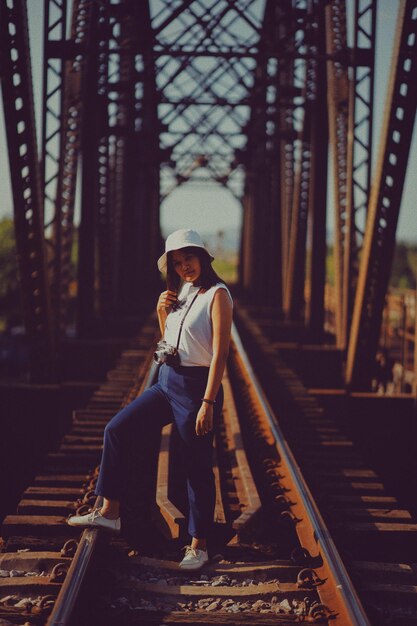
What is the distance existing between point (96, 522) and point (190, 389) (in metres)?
0.85

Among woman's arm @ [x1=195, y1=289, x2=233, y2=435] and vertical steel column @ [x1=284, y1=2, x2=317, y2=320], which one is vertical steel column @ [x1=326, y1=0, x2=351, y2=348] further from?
woman's arm @ [x1=195, y1=289, x2=233, y2=435]

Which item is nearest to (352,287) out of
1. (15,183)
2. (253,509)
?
(15,183)

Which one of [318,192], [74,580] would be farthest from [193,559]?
[318,192]

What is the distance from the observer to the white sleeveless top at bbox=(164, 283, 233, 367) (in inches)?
151

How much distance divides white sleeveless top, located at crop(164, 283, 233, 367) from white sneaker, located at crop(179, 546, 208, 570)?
3.07 ft

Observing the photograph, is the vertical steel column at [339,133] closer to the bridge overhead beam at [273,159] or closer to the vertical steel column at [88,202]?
the bridge overhead beam at [273,159]

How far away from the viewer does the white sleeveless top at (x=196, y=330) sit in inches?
151

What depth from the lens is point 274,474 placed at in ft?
17.6

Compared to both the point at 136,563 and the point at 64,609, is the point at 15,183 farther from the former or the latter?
the point at 64,609

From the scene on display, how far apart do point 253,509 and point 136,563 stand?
2.78 feet

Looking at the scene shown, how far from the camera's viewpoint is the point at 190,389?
3.88m

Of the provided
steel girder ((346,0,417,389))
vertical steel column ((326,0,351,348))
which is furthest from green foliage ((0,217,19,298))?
steel girder ((346,0,417,389))

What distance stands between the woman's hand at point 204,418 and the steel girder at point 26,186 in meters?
4.42

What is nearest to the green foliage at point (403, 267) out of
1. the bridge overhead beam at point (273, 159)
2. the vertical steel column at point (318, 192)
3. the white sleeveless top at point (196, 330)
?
the bridge overhead beam at point (273, 159)
